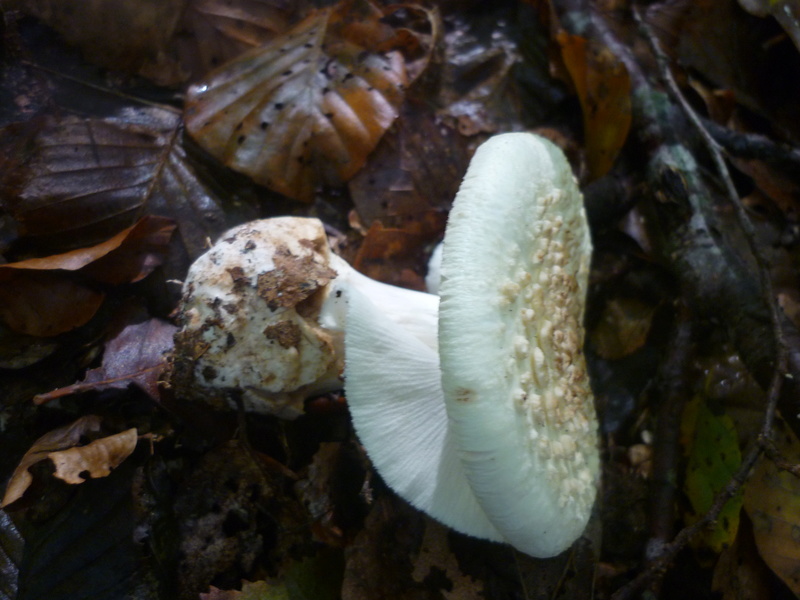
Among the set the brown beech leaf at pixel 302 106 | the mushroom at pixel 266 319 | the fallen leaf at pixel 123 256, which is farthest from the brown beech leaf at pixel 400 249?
the fallen leaf at pixel 123 256

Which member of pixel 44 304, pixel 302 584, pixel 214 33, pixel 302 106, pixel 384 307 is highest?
pixel 214 33

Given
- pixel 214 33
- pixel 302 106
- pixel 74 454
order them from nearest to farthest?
pixel 74 454
pixel 302 106
pixel 214 33

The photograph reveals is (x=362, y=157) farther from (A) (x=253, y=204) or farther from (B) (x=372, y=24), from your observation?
(B) (x=372, y=24)

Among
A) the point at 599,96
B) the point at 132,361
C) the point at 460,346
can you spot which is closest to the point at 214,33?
the point at 132,361

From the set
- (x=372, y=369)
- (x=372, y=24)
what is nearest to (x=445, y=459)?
(x=372, y=369)

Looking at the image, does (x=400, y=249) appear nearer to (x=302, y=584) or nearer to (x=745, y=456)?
(x=302, y=584)

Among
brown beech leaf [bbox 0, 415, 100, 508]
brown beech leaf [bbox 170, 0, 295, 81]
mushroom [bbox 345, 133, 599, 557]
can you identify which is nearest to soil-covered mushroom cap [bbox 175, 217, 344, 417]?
mushroom [bbox 345, 133, 599, 557]
